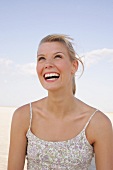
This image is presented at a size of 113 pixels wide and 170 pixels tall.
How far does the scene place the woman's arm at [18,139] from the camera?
9.26 ft

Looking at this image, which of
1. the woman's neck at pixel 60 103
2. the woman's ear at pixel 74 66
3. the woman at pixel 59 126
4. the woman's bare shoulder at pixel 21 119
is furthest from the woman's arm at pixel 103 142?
the woman's bare shoulder at pixel 21 119

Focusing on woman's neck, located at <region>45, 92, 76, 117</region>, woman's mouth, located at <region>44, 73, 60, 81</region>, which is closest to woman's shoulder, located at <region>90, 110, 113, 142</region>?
woman's neck, located at <region>45, 92, 76, 117</region>

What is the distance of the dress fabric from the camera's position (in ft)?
8.91

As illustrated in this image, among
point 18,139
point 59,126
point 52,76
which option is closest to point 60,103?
point 59,126

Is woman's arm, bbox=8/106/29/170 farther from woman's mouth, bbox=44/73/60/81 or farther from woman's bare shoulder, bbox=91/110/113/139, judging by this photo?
woman's bare shoulder, bbox=91/110/113/139

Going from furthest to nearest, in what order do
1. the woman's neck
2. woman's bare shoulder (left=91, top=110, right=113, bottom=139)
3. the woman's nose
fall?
the woman's neck → woman's bare shoulder (left=91, top=110, right=113, bottom=139) → the woman's nose

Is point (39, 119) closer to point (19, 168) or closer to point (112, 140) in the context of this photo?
point (19, 168)

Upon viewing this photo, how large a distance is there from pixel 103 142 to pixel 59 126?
15.0 inches

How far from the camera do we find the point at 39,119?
2873 millimetres

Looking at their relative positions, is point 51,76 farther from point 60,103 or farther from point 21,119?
point 21,119

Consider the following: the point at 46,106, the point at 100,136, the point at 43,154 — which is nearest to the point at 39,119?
the point at 46,106

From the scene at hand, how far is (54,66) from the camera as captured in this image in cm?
256

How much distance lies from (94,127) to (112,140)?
0.17 metres

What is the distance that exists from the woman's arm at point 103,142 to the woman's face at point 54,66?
15.7 inches
